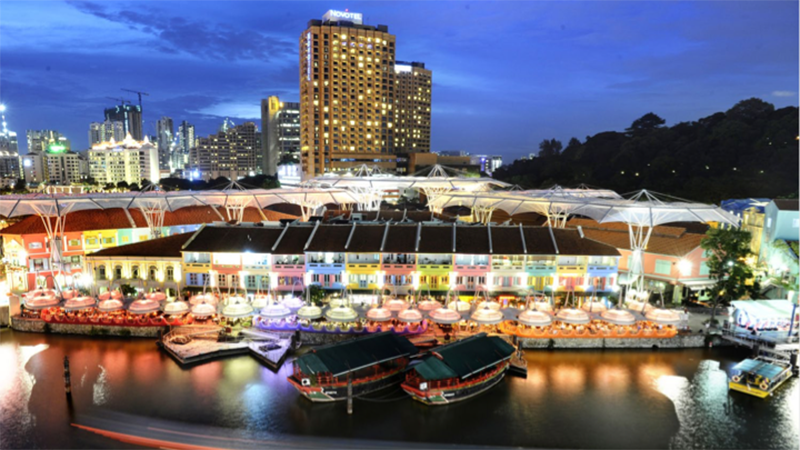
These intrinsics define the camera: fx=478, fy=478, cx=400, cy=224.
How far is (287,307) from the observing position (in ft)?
112

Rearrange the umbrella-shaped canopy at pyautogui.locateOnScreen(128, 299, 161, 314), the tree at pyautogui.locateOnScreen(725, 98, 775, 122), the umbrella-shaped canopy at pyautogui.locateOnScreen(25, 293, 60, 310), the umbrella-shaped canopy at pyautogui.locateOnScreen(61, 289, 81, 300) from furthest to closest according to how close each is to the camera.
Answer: the tree at pyautogui.locateOnScreen(725, 98, 775, 122) → the umbrella-shaped canopy at pyautogui.locateOnScreen(61, 289, 81, 300) → the umbrella-shaped canopy at pyautogui.locateOnScreen(25, 293, 60, 310) → the umbrella-shaped canopy at pyautogui.locateOnScreen(128, 299, 161, 314)

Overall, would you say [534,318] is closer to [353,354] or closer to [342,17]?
[353,354]

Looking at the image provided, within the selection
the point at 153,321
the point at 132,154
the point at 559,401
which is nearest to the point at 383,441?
the point at 559,401

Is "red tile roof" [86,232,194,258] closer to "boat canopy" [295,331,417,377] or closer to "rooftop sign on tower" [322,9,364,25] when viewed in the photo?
"boat canopy" [295,331,417,377]

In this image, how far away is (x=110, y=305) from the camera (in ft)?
115

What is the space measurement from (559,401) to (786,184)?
6224 cm

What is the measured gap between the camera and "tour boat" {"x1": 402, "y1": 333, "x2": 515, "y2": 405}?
2489 cm

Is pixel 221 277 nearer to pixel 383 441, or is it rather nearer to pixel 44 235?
pixel 44 235

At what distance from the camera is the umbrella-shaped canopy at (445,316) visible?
3175 cm

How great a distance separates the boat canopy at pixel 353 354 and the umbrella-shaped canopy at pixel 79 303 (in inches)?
800

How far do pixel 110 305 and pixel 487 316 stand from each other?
89.3 ft

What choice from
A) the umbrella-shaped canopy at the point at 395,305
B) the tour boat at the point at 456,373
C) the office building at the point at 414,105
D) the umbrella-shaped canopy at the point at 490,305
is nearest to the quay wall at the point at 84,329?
the umbrella-shaped canopy at the point at 395,305

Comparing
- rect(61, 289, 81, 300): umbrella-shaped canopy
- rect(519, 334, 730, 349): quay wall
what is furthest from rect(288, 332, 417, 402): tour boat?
rect(61, 289, 81, 300): umbrella-shaped canopy

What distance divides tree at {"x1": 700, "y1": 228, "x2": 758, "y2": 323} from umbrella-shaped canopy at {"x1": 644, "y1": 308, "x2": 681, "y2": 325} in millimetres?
4516
